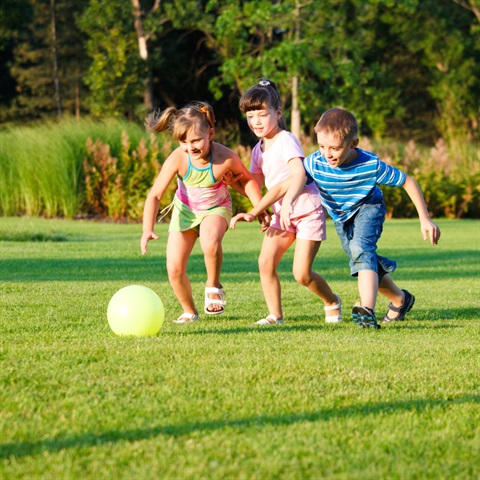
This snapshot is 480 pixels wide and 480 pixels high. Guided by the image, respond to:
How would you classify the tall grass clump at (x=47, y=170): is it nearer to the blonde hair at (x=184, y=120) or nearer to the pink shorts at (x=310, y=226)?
the blonde hair at (x=184, y=120)

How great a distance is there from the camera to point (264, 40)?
37.2 m

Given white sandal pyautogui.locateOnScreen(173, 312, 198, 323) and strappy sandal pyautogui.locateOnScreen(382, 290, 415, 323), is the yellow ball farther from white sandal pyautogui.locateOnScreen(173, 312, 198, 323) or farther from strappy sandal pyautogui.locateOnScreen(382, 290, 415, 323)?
strappy sandal pyautogui.locateOnScreen(382, 290, 415, 323)

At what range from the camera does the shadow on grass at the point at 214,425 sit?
3301 mm

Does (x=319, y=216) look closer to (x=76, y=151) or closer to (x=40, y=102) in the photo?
(x=76, y=151)

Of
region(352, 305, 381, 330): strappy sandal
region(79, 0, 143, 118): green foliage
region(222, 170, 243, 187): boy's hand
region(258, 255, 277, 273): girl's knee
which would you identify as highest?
region(79, 0, 143, 118): green foliage

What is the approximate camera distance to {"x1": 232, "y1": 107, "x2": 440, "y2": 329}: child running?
6.20m

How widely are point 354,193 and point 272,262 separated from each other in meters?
0.79

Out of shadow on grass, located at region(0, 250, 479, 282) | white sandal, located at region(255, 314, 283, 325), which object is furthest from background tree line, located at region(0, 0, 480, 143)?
white sandal, located at region(255, 314, 283, 325)

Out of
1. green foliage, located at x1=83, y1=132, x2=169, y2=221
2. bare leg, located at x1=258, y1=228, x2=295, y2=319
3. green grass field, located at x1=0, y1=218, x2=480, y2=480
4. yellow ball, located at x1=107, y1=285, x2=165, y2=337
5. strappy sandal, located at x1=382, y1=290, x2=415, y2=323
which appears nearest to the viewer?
green grass field, located at x1=0, y1=218, x2=480, y2=480

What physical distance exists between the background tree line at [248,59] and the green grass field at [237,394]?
21139mm

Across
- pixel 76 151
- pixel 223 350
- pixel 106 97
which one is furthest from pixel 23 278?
pixel 106 97

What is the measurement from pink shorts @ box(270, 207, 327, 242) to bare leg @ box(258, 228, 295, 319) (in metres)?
0.07

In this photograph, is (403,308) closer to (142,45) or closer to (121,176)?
(121,176)

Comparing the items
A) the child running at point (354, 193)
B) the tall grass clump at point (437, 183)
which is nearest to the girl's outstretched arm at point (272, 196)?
the child running at point (354, 193)
